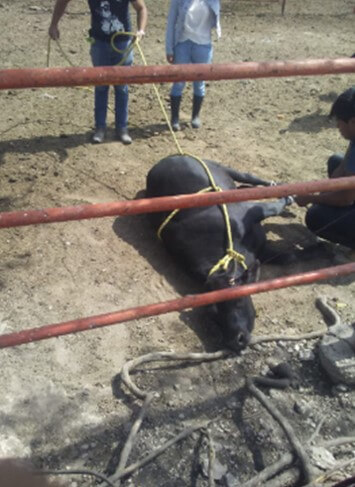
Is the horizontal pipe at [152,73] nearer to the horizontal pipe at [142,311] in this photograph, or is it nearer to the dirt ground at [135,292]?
the horizontal pipe at [142,311]

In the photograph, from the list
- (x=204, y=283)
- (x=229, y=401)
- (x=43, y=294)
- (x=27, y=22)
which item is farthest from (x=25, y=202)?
(x=27, y=22)

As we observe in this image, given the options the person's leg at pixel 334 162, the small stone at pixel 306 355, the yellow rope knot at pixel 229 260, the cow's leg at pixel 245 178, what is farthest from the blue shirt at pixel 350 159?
the small stone at pixel 306 355

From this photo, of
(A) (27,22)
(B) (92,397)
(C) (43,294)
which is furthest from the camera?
(A) (27,22)

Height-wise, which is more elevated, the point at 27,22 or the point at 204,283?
the point at 27,22

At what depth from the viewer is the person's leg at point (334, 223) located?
3865mm

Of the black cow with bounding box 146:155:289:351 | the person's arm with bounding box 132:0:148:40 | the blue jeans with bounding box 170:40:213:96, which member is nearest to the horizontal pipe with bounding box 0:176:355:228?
the black cow with bounding box 146:155:289:351

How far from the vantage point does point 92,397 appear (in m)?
2.61

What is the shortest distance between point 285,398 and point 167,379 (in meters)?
0.57

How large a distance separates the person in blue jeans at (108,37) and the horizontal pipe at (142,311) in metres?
2.98

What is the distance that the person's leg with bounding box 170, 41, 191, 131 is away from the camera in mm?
5066

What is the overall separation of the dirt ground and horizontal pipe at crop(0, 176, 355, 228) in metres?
1.05

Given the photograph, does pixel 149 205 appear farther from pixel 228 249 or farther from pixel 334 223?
pixel 334 223

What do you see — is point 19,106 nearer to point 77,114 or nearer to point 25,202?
point 77,114

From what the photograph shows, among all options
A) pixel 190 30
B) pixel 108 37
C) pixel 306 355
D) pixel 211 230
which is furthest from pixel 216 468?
pixel 190 30
